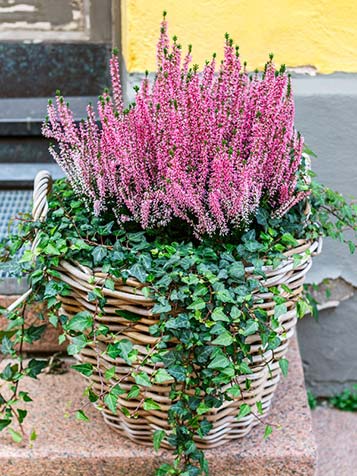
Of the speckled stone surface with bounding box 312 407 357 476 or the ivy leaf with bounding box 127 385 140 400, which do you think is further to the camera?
the speckled stone surface with bounding box 312 407 357 476

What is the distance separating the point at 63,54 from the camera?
2473mm

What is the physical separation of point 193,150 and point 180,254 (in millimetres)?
243

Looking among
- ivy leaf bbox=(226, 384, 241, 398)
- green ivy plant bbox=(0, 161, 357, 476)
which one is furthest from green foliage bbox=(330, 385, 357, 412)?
ivy leaf bbox=(226, 384, 241, 398)

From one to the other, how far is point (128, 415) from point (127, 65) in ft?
3.56

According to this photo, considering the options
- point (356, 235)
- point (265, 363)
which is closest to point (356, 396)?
point (356, 235)

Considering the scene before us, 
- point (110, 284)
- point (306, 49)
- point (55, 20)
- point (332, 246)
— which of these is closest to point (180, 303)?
point (110, 284)

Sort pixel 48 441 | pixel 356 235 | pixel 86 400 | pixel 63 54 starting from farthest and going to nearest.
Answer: pixel 63 54, pixel 356 235, pixel 86 400, pixel 48 441

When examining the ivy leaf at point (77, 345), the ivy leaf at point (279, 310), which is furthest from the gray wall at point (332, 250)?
the ivy leaf at point (77, 345)

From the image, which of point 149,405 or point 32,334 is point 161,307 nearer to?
point 149,405

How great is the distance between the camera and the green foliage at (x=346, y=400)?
231 centimetres

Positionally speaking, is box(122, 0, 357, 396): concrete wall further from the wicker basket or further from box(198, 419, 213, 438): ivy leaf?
box(198, 419, 213, 438): ivy leaf

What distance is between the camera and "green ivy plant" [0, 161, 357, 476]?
1387 mm

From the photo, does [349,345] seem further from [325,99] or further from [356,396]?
[325,99]

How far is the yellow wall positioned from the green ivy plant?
68 centimetres
